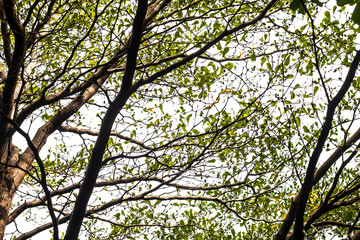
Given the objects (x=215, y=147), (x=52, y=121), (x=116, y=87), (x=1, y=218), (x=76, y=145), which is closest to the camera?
(x=1, y=218)

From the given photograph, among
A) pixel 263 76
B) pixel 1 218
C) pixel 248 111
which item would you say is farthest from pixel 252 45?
pixel 1 218

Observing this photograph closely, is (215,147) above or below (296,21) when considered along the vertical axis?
below

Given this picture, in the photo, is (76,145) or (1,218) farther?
(76,145)

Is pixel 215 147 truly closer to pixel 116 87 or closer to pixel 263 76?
pixel 263 76

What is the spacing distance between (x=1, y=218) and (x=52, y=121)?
1738mm

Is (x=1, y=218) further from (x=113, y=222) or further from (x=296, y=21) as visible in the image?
(x=296, y=21)

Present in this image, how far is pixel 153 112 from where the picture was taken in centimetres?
627

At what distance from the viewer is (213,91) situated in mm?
5965

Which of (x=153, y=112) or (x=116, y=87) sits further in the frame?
(x=116, y=87)

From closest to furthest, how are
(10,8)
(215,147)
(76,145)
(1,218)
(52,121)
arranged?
(10,8), (1,218), (215,147), (52,121), (76,145)

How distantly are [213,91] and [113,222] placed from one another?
3274mm

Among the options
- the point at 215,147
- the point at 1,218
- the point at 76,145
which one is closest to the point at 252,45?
the point at 215,147

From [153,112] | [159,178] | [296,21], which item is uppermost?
[296,21]

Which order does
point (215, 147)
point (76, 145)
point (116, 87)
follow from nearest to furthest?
point (215, 147) < point (76, 145) < point (116, 87)
